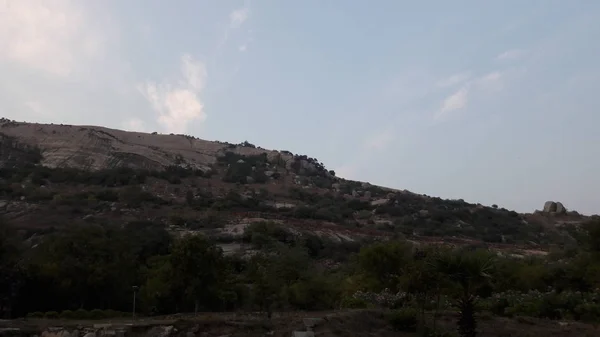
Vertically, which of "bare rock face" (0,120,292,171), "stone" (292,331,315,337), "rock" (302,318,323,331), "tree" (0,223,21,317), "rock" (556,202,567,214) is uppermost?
"bare rock face" (0,120,292,171)

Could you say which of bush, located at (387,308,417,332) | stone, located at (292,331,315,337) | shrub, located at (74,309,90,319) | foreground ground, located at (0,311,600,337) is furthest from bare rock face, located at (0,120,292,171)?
stone, located at (292,331,315,337)

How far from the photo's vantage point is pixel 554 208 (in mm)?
92625

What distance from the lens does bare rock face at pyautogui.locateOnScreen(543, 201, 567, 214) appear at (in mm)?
91375

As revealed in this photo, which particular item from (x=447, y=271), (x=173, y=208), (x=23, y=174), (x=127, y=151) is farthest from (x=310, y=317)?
(x=127, y=151)

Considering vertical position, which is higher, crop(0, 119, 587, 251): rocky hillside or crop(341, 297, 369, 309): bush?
crop(0, 119, 587, 251): rocky hillside

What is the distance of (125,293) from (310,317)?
13.3 metres

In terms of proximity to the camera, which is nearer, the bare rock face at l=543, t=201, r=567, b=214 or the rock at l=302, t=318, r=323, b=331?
the rock at l=302, t=318, r=323, b=331

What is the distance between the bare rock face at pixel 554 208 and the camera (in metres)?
91.4

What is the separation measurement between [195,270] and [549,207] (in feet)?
271

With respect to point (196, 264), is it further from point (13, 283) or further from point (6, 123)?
point (6, 123)

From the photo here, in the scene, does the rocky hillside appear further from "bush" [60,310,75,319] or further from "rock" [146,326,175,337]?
"rock" [146,326,175,337]

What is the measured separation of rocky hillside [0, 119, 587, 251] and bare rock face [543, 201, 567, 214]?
0.17 meters

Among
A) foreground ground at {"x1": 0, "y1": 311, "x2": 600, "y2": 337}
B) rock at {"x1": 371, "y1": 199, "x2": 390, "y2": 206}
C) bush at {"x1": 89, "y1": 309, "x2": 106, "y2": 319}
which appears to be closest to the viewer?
foreground ground at {"x1": 0, "y1": 311, "x2": 600, "y2": 337}

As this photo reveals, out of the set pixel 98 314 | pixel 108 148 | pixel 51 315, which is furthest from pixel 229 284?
pixel 108 148
